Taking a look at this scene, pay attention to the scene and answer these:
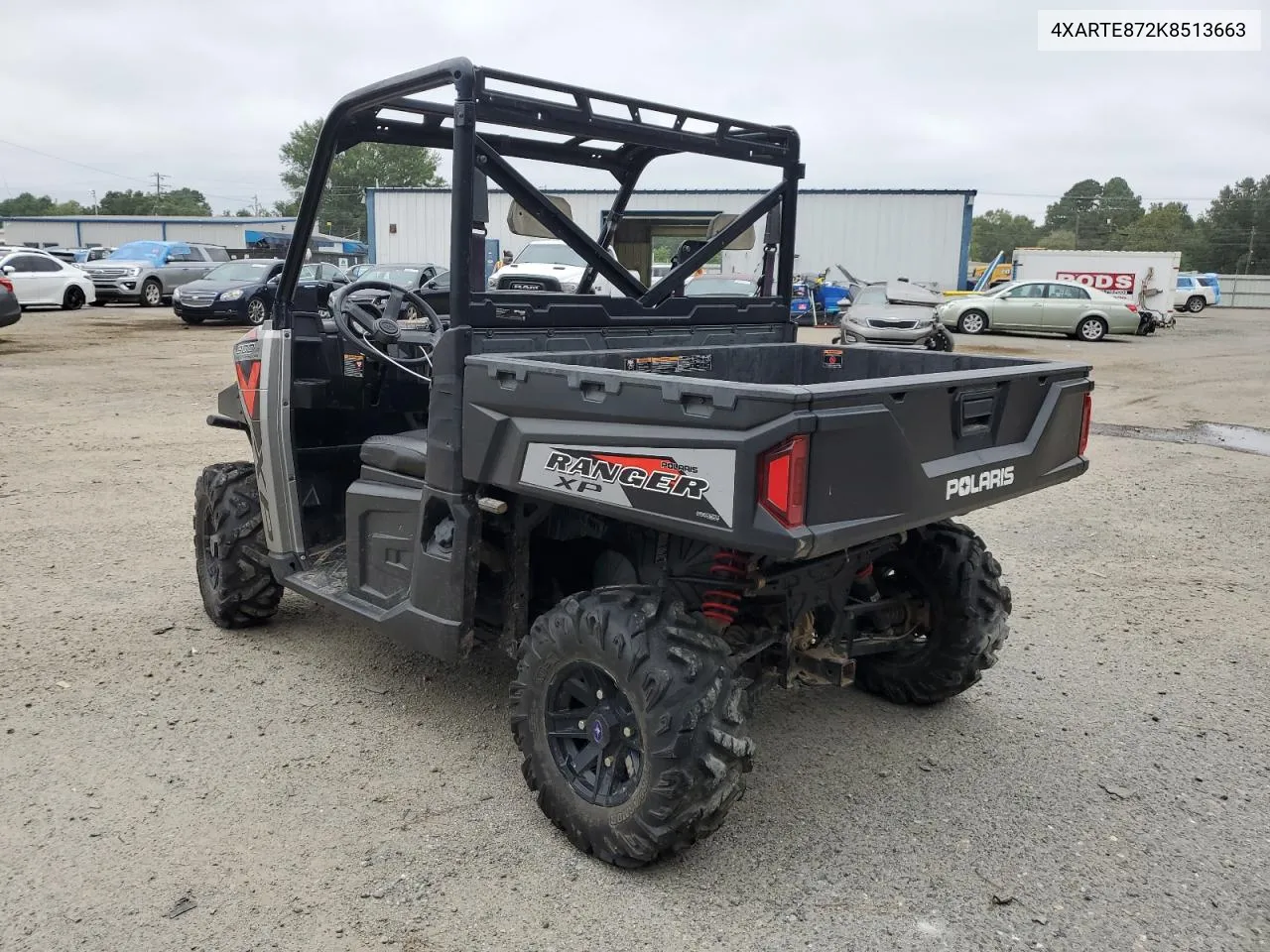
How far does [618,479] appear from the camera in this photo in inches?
108

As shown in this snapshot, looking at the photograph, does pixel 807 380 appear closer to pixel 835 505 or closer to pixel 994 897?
pixel 835 505

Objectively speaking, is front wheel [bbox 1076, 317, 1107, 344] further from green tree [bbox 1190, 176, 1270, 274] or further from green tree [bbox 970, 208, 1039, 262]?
green tree [bbox 970, 208, 1039, 262]

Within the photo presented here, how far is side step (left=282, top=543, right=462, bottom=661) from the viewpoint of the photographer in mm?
3332

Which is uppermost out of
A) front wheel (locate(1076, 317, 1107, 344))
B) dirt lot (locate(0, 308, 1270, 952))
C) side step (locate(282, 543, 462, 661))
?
front wheel (locate(1076, 317, 1107, 344))

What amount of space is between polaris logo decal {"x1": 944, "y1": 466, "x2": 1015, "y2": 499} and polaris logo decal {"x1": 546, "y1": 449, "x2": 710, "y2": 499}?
2.48 feet

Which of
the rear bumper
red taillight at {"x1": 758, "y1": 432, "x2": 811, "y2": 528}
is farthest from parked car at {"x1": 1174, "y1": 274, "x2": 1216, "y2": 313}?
red taillight at {"x1": 758, "y1": 432, "x2": 811, "y2": 528}

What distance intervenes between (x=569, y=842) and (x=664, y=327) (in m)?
1.92

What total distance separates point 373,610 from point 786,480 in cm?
187

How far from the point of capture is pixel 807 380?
13.7 ft

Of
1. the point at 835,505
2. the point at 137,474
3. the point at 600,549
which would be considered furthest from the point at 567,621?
the point at 137,474

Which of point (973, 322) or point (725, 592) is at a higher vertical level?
point (973, 322)

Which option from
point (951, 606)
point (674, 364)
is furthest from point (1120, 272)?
point (674, 364)

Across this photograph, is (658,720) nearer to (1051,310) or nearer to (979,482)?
(979,482)

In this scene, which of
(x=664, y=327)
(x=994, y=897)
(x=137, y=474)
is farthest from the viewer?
(x=137, y=474)
